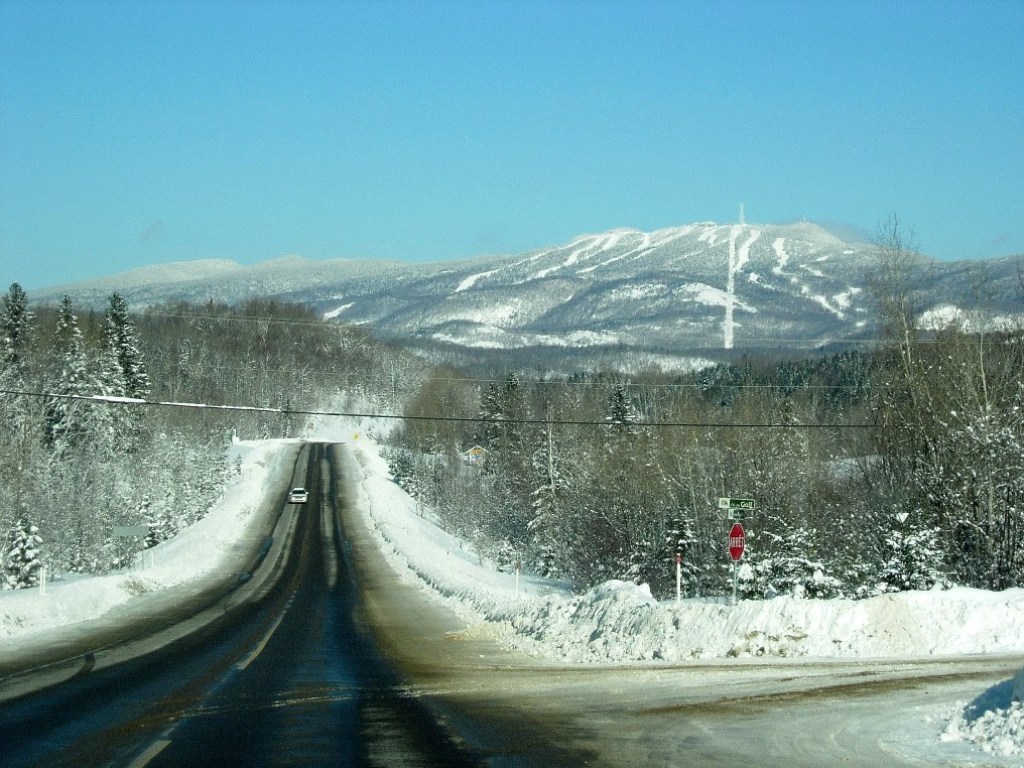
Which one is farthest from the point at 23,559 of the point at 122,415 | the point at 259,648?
the point at 122,415

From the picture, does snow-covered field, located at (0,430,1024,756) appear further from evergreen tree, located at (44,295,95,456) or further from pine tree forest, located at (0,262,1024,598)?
evergreen tree, located at (44,295,95,456)

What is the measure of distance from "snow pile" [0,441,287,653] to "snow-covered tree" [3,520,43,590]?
4441mm

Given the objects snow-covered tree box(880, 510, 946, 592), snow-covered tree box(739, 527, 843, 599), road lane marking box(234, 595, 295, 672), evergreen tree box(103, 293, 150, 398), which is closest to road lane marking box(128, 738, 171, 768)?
road lane marking box(234, 595, 295, 672)

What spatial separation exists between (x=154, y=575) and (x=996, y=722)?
36524 mm

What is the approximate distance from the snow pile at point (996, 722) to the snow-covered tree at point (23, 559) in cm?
4310

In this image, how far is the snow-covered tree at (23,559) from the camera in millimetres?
46088

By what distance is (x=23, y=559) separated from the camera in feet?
155

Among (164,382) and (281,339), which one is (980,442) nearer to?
(164,382)

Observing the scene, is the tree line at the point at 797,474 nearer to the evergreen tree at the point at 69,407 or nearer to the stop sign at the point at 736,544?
the stop sign at the point at 736,544

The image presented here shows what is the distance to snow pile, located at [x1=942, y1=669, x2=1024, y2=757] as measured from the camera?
29.9 feet

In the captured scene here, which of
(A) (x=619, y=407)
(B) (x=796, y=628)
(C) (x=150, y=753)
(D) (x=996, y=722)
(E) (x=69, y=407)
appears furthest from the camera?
(E) (x=69, y=407)

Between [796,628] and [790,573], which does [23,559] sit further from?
[796,628]

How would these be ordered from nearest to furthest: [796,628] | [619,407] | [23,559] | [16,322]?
[796,628], [23,559], [619,407], [16,322]

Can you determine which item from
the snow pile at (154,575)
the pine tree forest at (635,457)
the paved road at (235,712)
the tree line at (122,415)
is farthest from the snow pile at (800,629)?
the tree line at (122,415)
